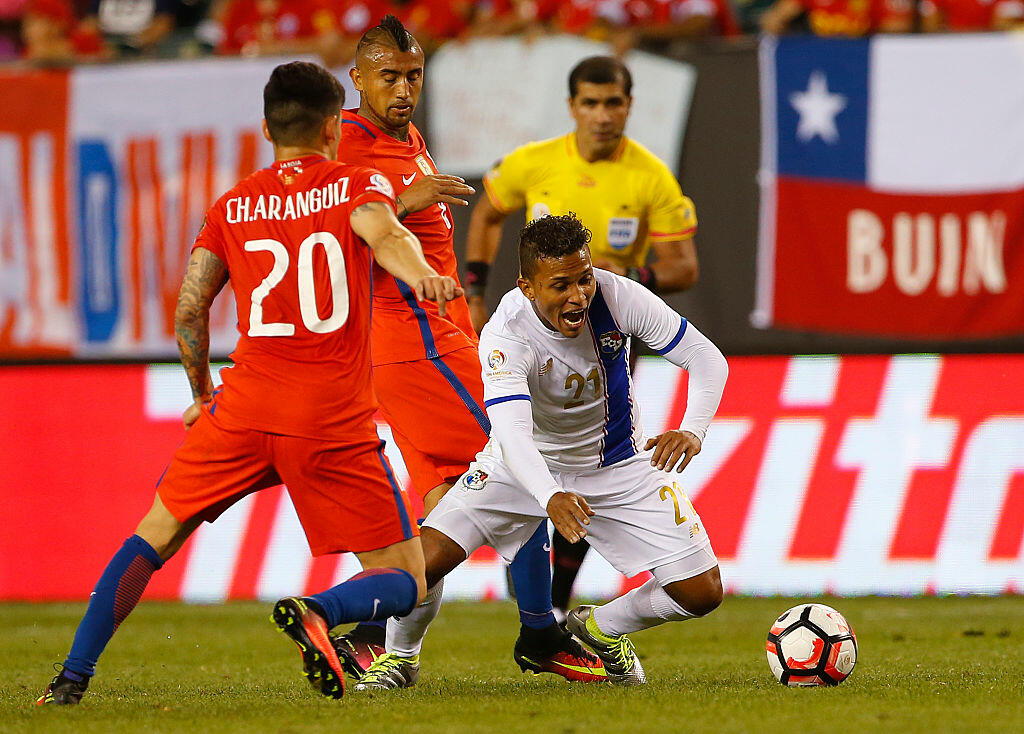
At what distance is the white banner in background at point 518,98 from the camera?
9305mm

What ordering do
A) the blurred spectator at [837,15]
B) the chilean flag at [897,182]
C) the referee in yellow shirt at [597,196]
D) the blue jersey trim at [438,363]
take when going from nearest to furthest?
the blue jersey trim at [438,363]
the referee in yellow shirt at [597,196]
the chilean flag at [897,182]
the blurred spectator at [837,15]

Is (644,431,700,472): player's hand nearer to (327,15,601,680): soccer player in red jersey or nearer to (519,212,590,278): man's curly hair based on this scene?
(519,212,590,278): man's curly hair

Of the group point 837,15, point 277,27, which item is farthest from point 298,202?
point 277,27

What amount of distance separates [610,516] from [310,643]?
1585mm

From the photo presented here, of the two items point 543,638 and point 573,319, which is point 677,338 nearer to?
point 573,319

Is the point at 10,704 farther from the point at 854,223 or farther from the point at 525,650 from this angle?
the point at 854,223

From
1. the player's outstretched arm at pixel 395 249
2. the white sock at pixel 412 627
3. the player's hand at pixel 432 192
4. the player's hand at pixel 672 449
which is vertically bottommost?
the white sock at pixel 412 627

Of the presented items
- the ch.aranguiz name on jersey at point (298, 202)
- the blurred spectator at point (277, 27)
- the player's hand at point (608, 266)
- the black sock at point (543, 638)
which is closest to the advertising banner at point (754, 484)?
the player's hand at point (608, 266)

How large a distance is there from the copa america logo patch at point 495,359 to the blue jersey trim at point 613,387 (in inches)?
15.5

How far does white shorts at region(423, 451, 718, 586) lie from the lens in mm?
5117

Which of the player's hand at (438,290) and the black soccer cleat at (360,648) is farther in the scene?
→ the black soccer cleat at (360,648)

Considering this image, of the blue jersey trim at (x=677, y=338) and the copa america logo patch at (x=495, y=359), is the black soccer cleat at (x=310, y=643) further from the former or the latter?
the blue jersey trim at (x=677, y=338)

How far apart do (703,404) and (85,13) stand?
Result: 8.96m

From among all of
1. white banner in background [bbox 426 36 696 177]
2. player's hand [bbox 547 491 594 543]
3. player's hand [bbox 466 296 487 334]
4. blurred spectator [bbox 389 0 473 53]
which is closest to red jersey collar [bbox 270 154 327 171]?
player's hand [bbox 547 491 594 543]
